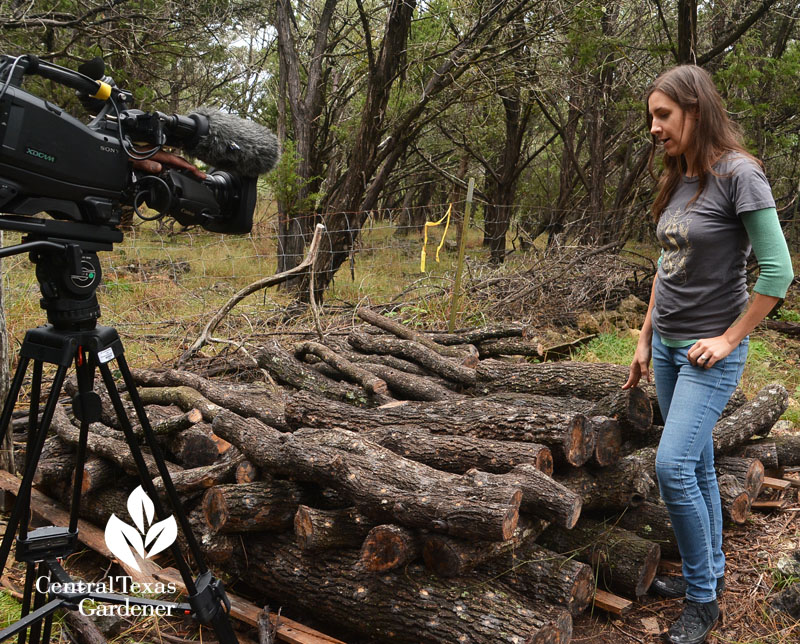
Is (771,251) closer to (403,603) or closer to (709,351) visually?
(709,351)

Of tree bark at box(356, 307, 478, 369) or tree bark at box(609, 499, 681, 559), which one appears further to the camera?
tree bark at box(356, 307, 478, 369)

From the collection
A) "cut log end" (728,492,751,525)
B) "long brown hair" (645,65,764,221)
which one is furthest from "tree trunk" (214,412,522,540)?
"cut log end" (728,492,751,525)

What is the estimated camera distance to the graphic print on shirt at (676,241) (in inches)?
96.2

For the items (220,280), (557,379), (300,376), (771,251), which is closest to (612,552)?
(557,379)

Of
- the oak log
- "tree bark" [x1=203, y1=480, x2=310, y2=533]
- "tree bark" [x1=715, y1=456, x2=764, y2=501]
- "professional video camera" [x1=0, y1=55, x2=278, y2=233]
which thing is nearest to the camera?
"professional video camera" [x1=0, y1=55, x2=278, y2=233]

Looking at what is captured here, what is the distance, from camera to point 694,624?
2.64m

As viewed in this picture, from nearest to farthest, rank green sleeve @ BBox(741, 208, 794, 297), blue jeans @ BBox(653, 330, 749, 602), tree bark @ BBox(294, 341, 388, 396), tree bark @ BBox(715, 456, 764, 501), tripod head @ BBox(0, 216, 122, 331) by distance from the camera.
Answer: tripod head @ BBox(0, 216, 122, 331), green sleeve @ BBox(741, 208, 794, 297), blue jeans @ BBox(653, 330, 749, 602), tree bark @ BBox(715, 456, 764, 501), tree bark @ BBox(294, 341, 388, 396)

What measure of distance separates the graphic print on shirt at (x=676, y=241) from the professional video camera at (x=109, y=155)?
152 cm

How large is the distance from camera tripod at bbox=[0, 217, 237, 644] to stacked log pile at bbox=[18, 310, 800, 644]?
689 mm

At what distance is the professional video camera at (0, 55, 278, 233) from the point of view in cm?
175

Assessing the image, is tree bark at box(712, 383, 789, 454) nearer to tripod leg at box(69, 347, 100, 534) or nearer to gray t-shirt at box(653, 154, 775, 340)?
gray t-shirt at box(653, 154, 775, 340)

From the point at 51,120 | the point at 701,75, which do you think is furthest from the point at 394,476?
the point at 701,75

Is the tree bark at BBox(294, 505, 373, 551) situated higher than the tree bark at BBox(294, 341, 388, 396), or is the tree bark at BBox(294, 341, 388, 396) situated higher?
the tree bark at BBox(294, 341, 388, 396)

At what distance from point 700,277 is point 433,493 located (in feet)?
4.37
